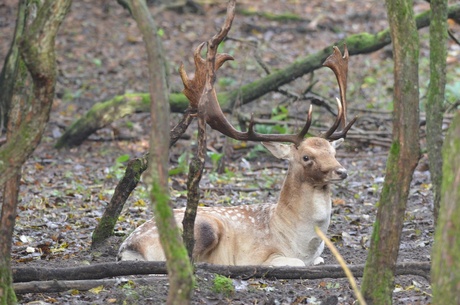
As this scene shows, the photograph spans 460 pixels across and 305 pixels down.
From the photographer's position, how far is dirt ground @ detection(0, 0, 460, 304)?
6466mm

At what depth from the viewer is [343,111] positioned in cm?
811

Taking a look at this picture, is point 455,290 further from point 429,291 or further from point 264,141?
point 264,141

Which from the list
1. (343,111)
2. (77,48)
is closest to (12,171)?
(343,111)

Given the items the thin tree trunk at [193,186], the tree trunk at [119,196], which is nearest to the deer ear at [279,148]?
the tree trunk at [119,196]

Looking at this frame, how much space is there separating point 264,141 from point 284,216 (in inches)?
30.5

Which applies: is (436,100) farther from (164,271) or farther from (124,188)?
(124,188)

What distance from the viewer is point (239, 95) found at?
12.1 meters

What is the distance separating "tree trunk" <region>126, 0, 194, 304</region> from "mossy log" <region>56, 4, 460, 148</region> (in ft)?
→ 24.1

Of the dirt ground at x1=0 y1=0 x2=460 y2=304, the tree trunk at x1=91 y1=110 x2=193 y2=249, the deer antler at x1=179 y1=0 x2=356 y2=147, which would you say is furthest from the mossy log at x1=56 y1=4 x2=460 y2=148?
the tree trunk at x1=91 y1=110 x2=193 y2=249

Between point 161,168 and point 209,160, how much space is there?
816cm

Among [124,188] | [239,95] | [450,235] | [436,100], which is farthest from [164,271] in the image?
[239,95]

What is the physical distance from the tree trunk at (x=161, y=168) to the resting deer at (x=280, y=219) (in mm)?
3033

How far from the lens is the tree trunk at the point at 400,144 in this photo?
476 cm

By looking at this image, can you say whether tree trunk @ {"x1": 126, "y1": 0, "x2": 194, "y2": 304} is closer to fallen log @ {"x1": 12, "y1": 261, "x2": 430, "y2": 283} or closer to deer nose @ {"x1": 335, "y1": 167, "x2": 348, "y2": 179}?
fallen log @ {"x1": 12, "y1": 261, "x2": 430, "y2": 283}
